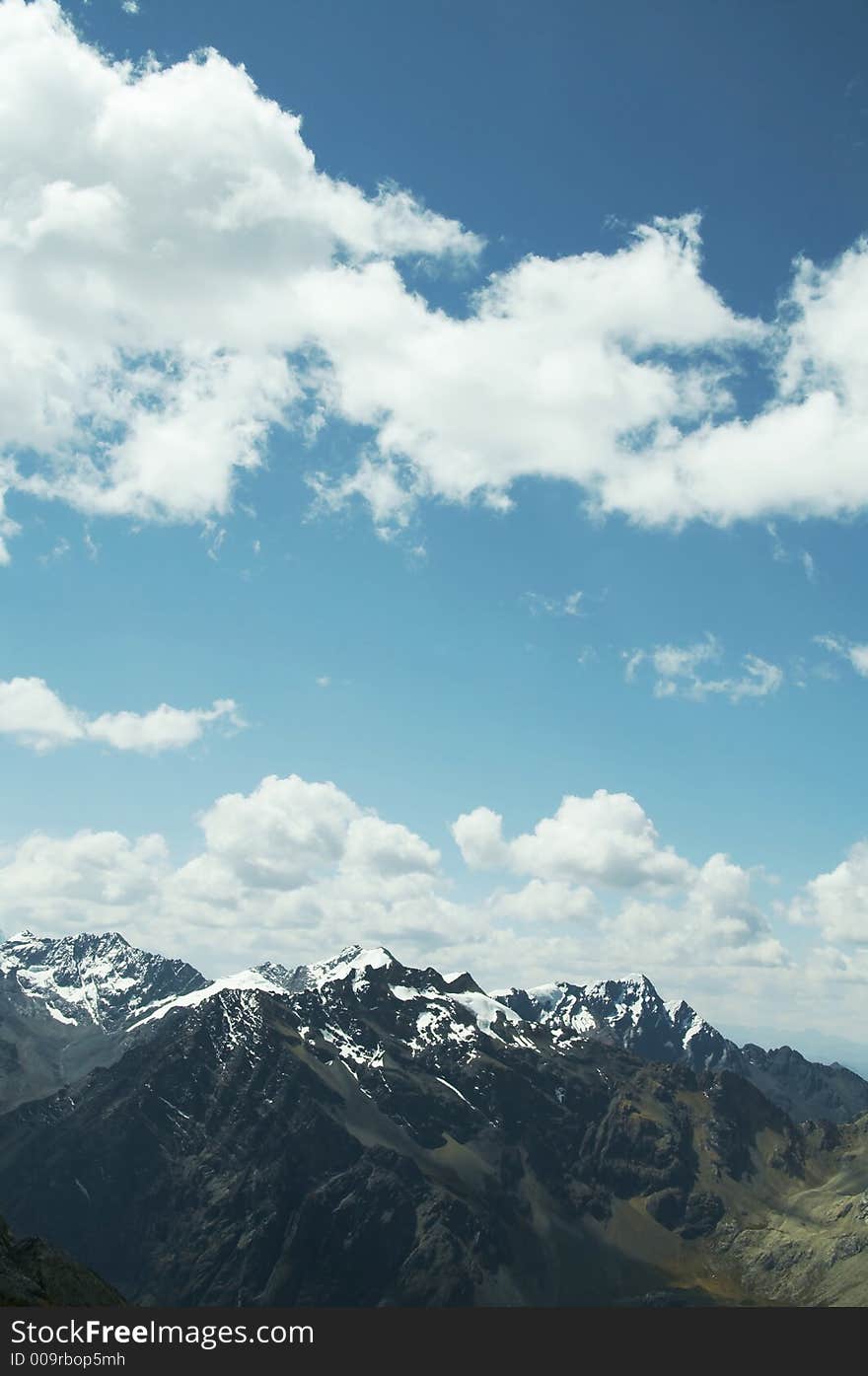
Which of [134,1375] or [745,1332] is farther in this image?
[745,1332]

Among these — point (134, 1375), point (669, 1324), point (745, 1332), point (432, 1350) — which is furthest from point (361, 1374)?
point (669, 1324)

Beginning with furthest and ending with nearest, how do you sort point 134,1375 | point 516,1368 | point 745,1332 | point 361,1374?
1. point 745,1332
2. point 516,1368
3. point 361,1374
4. point 134,1375

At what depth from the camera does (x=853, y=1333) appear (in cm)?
13300

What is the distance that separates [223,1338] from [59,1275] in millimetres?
88021

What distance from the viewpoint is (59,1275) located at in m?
162

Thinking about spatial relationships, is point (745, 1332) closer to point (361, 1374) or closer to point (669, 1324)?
point (669, 1324)

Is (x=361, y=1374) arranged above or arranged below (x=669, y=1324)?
above

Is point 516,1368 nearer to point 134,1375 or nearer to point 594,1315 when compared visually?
point 594,1315

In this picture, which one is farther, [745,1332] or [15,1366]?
[745,1332]

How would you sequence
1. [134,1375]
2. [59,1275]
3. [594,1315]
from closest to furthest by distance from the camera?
[134,1375], [594,1315], [59,1275]

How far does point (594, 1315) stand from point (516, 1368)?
22.9 metres

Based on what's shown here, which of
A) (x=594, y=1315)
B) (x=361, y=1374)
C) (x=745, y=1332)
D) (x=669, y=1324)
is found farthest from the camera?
(x=669, y=1324)

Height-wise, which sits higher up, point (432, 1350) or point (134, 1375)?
point (134, 1375)

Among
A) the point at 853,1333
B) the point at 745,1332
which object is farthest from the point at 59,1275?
the point at 853,1333
